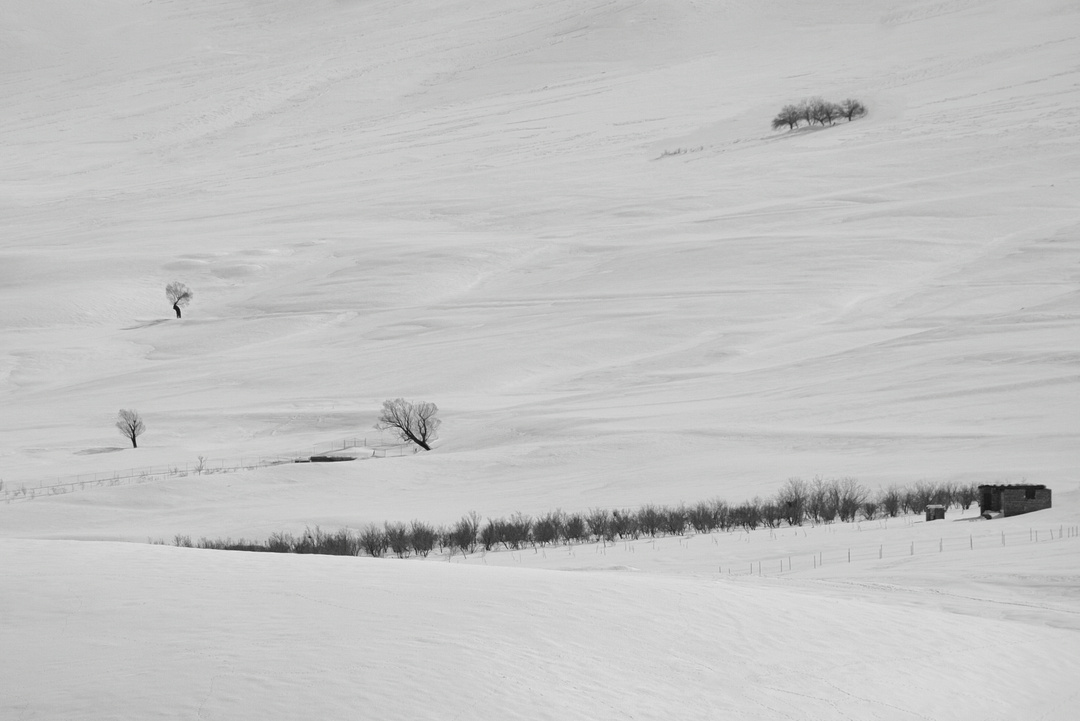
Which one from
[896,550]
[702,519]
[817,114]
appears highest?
[817,114]

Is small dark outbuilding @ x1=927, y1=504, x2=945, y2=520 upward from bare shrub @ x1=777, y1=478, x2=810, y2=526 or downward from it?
Result: downward

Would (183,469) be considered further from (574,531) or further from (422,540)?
(574,531)

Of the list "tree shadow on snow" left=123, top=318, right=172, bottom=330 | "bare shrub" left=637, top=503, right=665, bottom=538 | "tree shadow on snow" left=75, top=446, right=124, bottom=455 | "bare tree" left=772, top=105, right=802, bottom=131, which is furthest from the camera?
"bare tree" left=772, top=105, right=802, bottom=131

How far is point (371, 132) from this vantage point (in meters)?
92.9

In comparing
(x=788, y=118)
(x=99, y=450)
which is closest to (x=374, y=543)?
(x=99, y=450)

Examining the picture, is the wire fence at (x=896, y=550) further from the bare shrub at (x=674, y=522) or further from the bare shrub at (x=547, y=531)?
the bare shrub at (x=547, y=531)

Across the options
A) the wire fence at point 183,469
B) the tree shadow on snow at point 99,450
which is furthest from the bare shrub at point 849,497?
the tree shadow on snow at point 99,450

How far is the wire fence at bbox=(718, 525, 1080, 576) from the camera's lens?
→ 13.1 metres

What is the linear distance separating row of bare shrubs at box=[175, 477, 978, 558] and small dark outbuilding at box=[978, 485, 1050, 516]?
1.98m

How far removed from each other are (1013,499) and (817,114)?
219 ft

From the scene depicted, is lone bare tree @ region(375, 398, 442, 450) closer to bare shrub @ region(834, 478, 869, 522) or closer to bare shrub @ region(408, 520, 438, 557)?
bare shrub @ region(834, 478, 869, 522)

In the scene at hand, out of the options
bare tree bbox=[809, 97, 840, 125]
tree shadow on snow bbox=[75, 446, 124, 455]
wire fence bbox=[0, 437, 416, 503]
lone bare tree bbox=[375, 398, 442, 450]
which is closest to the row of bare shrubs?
wire fence bbox=[0, 437, 416, 503]

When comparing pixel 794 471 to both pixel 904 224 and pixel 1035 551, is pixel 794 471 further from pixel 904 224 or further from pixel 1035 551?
pixel 904 224

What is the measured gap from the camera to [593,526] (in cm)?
1775
